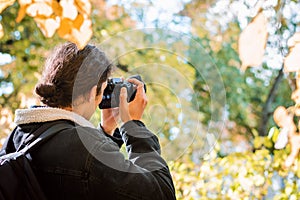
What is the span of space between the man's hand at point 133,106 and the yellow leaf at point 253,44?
28 cm

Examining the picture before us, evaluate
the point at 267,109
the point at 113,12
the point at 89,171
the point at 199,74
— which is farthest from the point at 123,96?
the point at 267,109

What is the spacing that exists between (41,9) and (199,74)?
179 cm

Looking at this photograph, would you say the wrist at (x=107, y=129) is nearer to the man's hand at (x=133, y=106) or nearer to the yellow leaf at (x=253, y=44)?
the man's hand at (x=133, y=106)

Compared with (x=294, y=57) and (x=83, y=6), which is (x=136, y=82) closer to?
(x=83, y=6)

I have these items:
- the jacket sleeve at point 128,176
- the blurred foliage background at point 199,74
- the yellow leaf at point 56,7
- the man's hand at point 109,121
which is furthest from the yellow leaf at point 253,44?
the yellow leaf at point 56,7

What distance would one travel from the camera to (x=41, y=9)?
1.23 meters

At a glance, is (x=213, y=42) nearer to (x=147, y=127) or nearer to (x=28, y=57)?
(x=28, y=57)

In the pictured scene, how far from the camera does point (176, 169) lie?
2408 mm

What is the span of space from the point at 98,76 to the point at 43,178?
24cm

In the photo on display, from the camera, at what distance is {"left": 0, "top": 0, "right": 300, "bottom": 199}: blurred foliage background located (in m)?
→ 1.21

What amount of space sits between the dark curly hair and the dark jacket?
0.29 feet

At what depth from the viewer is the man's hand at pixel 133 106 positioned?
1.07 meters

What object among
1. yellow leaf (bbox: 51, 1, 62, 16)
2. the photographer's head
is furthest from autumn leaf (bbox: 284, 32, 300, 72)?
yellow leaf (bbox: 51, 1, 62, 16)

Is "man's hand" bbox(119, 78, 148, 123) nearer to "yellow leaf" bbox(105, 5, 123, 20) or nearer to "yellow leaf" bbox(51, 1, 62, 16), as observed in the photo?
"yellow leaf" bbox(51, 1, 62, 16)
